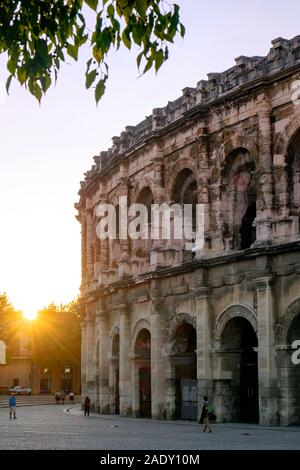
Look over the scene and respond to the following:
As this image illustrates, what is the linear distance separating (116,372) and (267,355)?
A: 13.2 metres

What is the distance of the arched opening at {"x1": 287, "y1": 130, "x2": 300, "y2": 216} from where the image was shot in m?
27.6

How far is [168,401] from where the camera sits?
106ft

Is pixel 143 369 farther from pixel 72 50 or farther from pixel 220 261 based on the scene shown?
pixel 72 50

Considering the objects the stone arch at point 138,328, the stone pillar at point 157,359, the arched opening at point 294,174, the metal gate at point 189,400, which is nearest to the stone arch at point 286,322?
the arched opening at point 294,174

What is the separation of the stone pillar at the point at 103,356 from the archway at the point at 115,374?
1.99ft

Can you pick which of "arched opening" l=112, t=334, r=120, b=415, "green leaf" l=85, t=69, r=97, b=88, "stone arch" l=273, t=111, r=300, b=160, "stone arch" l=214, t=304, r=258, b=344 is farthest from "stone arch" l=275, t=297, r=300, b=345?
"green leaf" l=85, t=69, r=97, b=88

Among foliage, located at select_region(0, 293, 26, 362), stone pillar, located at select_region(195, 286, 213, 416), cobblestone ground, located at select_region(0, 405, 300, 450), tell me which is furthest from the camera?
foliage, located at select_region(0, 293, 26, 362)

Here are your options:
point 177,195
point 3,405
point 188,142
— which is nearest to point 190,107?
point 188,142

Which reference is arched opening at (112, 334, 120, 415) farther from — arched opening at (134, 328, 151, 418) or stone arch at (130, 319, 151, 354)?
arched opening at (134, 328, 151, 418)

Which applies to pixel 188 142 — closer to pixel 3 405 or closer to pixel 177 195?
pixel 177 195

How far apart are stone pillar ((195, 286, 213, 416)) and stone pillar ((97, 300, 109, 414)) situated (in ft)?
33.0

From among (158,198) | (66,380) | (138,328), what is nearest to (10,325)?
(66,380)

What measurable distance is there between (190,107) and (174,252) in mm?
5452

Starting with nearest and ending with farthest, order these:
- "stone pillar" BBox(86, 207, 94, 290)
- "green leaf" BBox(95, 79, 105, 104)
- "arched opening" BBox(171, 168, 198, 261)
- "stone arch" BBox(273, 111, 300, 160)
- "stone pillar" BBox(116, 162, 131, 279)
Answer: "green leaf" BBox(95, 79, 105, 104)
"stone arch" BBox(273, 111, 300, 160)
"arched opening" BBox(171, 168, 198, 261)
"stone pillar" BBox(116, 162, 131, 279)
"stone pillar" BBox(86, 207, 94, 290)
